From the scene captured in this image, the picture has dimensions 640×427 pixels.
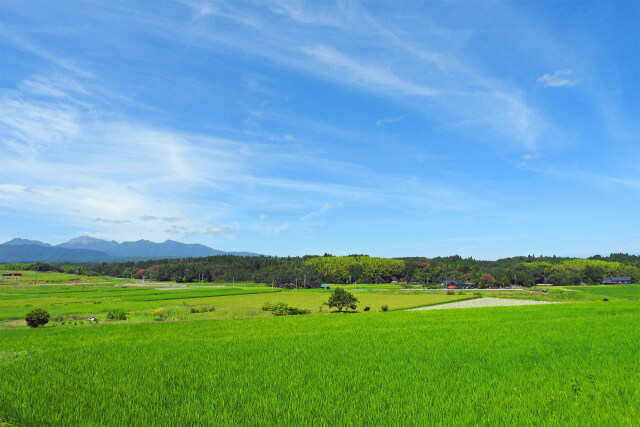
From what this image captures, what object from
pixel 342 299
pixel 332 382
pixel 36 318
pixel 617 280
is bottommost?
pixel 36 318

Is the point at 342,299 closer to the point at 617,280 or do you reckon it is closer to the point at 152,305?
the point at 152,305

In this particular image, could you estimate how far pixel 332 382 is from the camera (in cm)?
1118

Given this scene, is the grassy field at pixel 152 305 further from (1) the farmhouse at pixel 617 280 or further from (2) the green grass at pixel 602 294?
(1) the farmhouse at pixel 617 280

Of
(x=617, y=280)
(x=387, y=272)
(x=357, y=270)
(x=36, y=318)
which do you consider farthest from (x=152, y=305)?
(x=617, y=280)

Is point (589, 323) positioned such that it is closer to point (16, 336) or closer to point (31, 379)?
point (31, 379)

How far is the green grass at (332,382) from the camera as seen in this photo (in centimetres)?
854

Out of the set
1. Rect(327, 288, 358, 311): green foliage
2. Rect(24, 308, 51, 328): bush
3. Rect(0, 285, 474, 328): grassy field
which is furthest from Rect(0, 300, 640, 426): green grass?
Rect(327, 288, 358, 311): green foliage

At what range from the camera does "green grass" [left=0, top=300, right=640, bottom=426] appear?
854cm

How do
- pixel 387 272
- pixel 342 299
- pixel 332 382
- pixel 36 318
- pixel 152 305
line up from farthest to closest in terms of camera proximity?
pixel 387 272 → pixel 152 305 → pixel 342 299 → pixel 36 318 → pixel 332 382

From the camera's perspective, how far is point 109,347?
1830 cm

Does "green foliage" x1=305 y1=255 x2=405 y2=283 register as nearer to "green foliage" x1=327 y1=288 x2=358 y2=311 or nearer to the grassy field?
the grassy field

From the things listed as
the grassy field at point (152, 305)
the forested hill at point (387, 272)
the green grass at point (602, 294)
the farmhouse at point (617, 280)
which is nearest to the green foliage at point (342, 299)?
the grassy field at point (152, 305)

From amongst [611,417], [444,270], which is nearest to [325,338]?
[611,417]

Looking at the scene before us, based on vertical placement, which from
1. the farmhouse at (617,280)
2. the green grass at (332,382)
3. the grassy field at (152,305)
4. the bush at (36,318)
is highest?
the farmhouse at (617,280)
